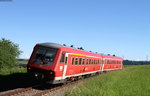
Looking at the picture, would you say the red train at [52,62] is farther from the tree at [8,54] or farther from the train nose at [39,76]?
the tree at [8,54]

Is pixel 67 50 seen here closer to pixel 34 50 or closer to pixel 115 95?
pixel 34 50

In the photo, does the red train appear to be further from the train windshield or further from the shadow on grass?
the shadow on grass

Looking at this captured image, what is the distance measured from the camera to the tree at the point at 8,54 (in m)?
37.3

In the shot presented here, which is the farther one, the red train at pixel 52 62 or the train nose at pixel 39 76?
the train nose at pixel 39 76

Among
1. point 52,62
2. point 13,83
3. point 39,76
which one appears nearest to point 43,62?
point 52,62

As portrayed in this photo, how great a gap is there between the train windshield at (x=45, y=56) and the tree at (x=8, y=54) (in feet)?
68.0

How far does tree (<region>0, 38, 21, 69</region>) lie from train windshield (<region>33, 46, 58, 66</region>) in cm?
2074

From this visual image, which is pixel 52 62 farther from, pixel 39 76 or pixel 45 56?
pixel 39 76

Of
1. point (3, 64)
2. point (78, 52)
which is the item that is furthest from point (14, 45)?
point (78, 52)

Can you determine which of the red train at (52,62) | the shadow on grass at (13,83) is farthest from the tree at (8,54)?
the red train at (52,62)

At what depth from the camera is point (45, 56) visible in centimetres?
1692

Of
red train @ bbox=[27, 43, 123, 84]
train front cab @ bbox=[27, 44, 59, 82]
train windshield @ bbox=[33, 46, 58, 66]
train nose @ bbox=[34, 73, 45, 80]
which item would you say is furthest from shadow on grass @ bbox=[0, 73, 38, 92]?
train windshield @ bbox=[33, 46, 58, 66]

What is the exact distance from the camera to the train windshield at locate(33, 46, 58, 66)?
655 inches

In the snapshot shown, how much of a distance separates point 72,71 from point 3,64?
2028 centimetres
